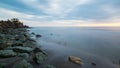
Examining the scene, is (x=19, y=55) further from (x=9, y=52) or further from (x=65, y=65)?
(x=65, y=65)

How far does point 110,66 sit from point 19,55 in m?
9.04

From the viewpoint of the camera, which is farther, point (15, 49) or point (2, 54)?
point (15, 49)

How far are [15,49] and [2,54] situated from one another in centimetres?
180

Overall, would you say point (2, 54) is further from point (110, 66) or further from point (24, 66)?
point (110, 66)

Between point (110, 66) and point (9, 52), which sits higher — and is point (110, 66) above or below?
below

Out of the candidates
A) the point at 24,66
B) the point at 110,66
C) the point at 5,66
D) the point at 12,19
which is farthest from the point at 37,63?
the point at 12,19

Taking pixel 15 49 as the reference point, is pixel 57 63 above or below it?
below

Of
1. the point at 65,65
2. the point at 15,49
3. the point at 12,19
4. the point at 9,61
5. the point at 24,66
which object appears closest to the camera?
the point at 24,66

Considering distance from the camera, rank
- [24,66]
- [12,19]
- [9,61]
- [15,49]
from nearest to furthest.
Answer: [24,66], [9,61], [15,49], [12,19]

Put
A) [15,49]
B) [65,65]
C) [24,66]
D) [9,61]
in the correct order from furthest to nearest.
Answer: [15,49] < [65,65] < [9,61] < [24,66]

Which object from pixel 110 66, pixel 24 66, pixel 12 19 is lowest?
pixel 110 66

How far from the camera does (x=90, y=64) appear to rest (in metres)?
10.8

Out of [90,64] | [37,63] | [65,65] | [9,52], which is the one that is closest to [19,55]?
[9,52]

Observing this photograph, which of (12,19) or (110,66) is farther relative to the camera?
(12,19)
